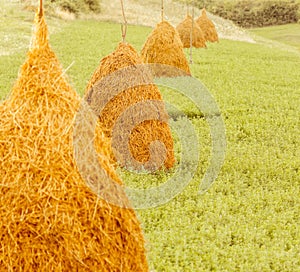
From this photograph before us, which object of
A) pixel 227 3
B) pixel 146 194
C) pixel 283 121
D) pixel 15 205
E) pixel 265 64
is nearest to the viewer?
pixel 15 205

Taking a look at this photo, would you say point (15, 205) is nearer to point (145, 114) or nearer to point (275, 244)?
point (275, 244)

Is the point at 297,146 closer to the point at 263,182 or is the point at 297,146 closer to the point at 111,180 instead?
the point at 263,182

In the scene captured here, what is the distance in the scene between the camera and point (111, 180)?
5102 mm

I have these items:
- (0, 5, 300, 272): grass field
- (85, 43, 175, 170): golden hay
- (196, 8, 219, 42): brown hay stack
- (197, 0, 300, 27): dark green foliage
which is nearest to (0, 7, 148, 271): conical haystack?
(0, 5, 300, 272): grass field

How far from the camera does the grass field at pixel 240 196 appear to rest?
831cm

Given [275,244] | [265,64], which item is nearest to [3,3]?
[265,64]

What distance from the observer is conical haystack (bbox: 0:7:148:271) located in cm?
481

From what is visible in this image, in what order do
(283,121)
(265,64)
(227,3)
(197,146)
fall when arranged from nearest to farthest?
(197,146)
(283,121)
(265,64)
(227,3)

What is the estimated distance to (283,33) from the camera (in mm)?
75000

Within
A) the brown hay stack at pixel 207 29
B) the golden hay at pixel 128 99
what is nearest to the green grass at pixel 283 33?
the brown hay stack at pixel 207 29

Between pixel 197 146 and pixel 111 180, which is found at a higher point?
pixel 111 180

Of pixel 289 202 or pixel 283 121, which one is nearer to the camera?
pixel 289 202

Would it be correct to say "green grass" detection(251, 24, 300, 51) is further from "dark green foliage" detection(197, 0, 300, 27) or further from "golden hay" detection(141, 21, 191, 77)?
"golden hay" detection(141, 21, 191, 77)

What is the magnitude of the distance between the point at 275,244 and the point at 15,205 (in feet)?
17.1
